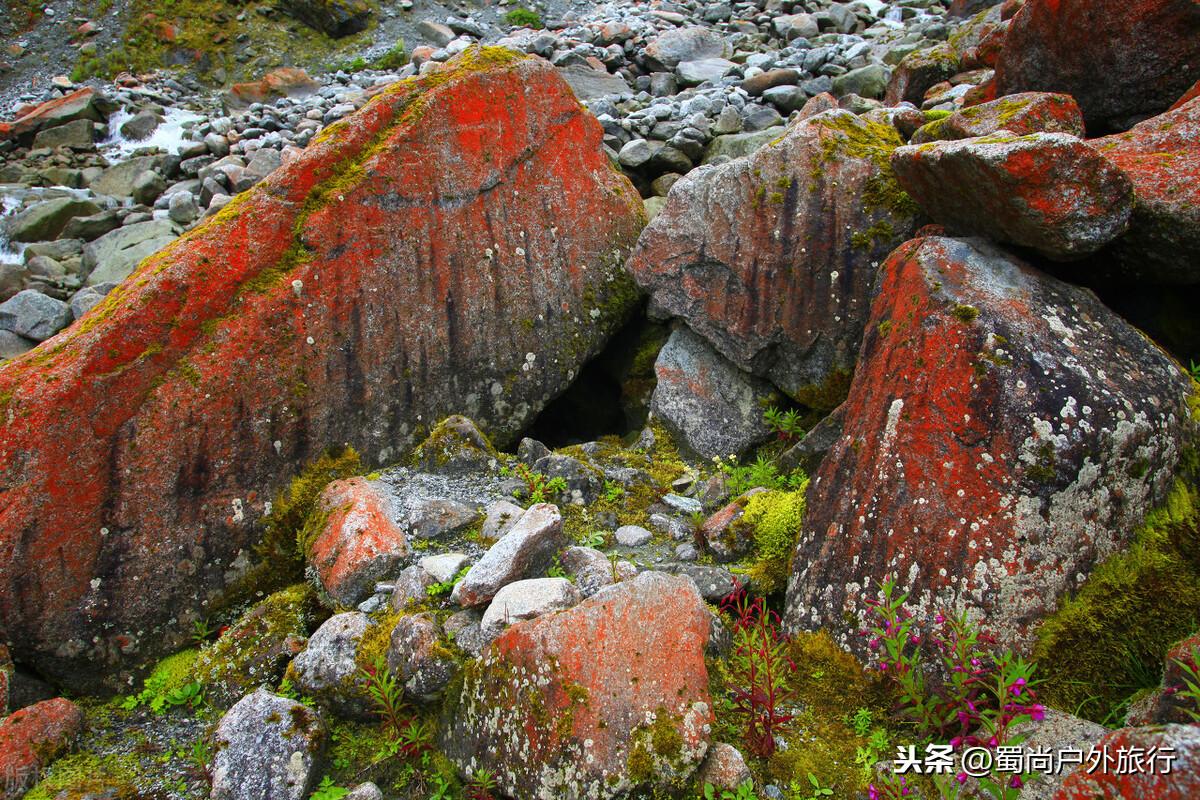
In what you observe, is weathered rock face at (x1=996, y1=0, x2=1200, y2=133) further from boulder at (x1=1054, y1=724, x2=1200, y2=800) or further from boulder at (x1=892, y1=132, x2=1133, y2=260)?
boulder at (x1=1054, y1=724, x2=1200, y2=800)

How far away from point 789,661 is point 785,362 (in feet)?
8.81

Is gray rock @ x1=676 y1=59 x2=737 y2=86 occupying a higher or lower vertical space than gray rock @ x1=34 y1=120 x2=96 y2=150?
higher

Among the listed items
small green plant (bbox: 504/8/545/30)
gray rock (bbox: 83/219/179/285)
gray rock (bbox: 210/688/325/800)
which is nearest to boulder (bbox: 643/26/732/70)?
small green plant (bbox: 504/8/545/30)

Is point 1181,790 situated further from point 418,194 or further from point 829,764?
point 418,194

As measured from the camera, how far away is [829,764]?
336 cm

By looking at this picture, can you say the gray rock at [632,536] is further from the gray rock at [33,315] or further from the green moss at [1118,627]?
the gray rock at [33,315]

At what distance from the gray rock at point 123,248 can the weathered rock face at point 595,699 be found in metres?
11.3

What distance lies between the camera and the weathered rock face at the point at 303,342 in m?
4.69

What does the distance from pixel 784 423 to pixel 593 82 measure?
10.0m

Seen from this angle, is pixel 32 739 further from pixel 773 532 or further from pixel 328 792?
pixel 773 532

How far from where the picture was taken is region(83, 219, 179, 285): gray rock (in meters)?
12.4

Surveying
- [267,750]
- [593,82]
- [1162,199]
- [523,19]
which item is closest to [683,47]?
[593,82]

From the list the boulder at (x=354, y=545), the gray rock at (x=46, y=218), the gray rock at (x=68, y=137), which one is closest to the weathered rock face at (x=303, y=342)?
the boulder at (x=354, y=545)

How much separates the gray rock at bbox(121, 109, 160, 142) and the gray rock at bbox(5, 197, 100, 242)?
3982 mm
